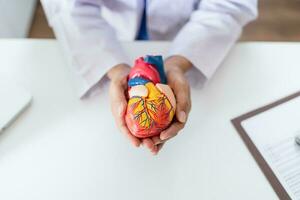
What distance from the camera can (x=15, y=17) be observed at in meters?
1.41

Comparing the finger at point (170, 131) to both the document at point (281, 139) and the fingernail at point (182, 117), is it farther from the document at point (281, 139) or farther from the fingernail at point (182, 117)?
the document at point (281, 139)

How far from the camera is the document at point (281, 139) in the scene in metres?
0.53

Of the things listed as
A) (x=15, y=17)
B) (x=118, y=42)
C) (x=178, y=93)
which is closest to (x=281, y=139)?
(x=178, y=93)

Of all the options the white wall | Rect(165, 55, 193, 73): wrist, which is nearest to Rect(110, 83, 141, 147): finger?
Rect(165, 55, 193, 73): wrist

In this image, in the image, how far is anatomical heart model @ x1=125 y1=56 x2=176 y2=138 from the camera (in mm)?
454

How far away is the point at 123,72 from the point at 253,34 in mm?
981

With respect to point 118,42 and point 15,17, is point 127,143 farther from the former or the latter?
point 15,17

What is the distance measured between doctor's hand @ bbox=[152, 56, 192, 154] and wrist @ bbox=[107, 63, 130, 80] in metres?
0.06

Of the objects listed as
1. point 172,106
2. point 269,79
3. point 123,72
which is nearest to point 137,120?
point 172,106

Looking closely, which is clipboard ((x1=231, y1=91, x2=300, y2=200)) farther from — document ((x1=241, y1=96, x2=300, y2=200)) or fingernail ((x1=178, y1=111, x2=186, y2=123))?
fingernail ((x1=178, y1=111, x2=186, y2=123))

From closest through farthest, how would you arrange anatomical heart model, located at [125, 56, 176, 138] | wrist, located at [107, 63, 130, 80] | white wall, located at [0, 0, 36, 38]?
anatomical heart model, located at [125, 56, 176, 138] → wrist, located at [107, 63, 130, 80] → white wall, located at [0, 0, 36, 38]

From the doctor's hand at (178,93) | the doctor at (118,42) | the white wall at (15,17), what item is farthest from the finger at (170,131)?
the white wall at (15,17)

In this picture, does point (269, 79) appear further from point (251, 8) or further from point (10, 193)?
point (10, 193)

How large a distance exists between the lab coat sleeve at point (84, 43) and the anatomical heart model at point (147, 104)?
14 centimetres
